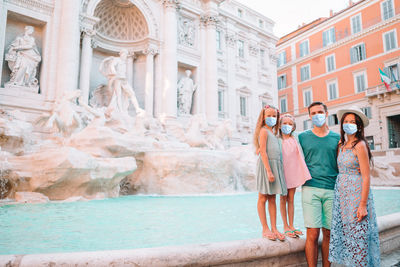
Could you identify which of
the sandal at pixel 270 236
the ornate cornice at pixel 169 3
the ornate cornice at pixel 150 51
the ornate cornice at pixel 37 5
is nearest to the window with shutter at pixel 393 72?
the ornate cornice at pixel 169 3

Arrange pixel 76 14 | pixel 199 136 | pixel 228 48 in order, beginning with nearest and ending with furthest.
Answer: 1. pixel 199 136
2. pixel 76 14
3. pixel 228 48

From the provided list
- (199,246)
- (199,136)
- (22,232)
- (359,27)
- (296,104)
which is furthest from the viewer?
(296,104)

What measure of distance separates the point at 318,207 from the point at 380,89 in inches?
828

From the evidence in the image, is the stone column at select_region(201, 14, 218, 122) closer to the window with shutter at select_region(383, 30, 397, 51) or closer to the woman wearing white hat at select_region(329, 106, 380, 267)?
the window with shutter at select_region(383, 30, 397, 51)

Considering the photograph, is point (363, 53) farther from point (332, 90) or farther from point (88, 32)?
point (88, 32)

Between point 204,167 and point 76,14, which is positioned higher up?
point 76,14

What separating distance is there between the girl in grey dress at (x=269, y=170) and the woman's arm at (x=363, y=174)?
51cm

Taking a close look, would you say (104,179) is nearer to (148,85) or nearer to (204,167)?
(204,167)

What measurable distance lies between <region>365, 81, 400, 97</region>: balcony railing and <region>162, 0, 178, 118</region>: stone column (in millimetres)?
13343

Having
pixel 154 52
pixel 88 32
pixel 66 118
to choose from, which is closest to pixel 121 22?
pixel 154 52

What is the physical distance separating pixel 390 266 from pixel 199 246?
1.49 metres

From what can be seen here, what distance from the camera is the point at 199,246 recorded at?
180 cm

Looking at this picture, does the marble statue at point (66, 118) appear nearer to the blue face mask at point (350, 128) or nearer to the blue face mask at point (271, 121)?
the blue face mask at point (271, 121)

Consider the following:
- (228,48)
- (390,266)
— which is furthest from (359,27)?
(390,266)
